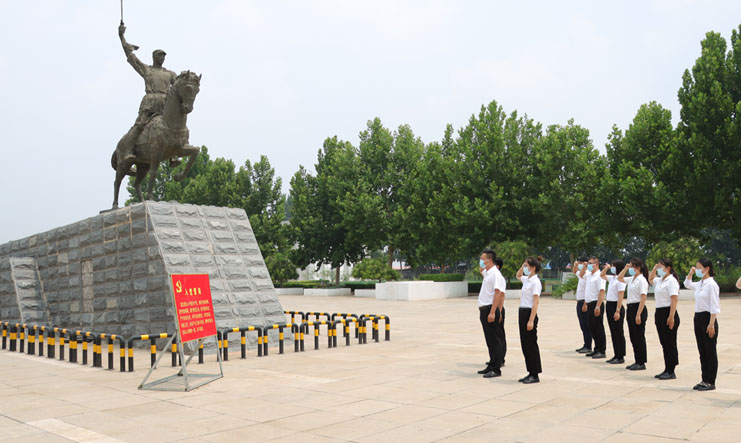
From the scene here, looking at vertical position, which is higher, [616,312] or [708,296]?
[708,296]

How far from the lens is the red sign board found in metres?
9.52

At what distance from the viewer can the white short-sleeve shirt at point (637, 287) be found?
1030cm

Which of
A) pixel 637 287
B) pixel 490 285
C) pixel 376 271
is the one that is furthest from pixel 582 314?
pixel 376 271

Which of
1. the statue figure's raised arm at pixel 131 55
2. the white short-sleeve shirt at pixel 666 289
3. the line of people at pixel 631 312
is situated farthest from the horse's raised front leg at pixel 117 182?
the white short-sleeve shirt at pixel 666 289

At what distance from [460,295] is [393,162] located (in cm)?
1177

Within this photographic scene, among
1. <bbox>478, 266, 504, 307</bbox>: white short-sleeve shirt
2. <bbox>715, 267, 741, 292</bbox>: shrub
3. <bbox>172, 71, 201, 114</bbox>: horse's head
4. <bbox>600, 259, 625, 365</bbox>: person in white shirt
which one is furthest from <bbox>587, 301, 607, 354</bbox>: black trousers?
<bbox>715, 267, 741, 292</bbox>: shrub

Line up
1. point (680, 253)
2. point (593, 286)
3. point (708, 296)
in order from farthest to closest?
point (680, 253) → point (593, 286) → point (708, 296)

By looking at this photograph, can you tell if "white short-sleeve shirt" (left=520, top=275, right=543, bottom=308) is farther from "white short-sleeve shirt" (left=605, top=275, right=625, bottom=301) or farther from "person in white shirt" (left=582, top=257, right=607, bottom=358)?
"person in white shirt" (left=582, top=257, right=607, bottom=358)

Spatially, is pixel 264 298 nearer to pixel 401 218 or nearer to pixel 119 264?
pixel 119 264

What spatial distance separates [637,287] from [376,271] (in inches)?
1197

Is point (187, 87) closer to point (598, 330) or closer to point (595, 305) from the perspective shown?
point (595, 305)

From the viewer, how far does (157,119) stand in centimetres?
1525

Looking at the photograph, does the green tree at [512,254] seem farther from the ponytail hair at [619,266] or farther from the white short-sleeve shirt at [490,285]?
the white short-sleeve shirt at [490,285]

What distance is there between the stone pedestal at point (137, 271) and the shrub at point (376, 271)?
24.3 meters
